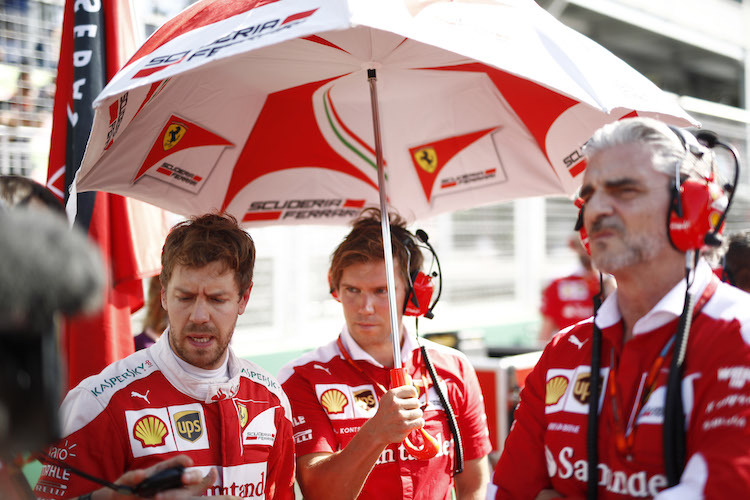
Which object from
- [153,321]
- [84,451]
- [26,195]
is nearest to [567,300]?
[153,321]

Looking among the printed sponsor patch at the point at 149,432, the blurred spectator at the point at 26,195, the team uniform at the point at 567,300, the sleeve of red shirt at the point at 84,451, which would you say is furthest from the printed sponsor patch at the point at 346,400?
the team uniform at the point at 567,300

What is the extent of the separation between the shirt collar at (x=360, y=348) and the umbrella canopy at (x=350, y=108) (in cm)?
82

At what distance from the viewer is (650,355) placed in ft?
5.50

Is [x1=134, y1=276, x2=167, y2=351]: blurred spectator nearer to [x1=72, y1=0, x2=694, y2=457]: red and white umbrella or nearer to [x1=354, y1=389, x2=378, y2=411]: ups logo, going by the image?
[x1=72, y1=0, x2=694, y2=457]: red and white umbrella

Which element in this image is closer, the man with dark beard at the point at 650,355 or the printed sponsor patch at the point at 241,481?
the man with dark beard at the point at 650,355

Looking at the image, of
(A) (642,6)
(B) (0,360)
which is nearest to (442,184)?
(B) (0,360)

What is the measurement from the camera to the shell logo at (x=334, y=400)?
8.33ft

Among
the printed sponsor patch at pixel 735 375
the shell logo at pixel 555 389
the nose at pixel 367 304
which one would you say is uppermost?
the nose at pixel 367 304

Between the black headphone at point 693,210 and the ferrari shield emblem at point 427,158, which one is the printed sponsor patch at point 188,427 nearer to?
the black headphone at point 693,210

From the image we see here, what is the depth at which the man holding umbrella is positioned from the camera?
236cm

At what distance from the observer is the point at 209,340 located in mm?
2188

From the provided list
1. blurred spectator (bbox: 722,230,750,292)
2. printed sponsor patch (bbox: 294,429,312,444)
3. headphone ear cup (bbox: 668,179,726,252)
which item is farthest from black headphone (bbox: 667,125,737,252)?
blurred spectator (bbox: 722,230,750,292)

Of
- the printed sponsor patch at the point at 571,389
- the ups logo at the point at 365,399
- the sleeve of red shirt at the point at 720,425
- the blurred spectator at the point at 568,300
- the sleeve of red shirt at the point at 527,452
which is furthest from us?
the blurred spectator at the point at 568,300

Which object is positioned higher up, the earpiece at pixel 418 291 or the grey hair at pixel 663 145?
the grey hair at pixel 663 145
